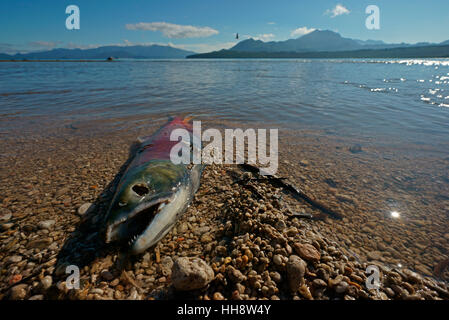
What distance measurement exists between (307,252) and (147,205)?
6.02 feet

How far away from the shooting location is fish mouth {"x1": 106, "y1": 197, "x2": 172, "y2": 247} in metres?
2.21

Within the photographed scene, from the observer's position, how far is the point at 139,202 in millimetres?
2326

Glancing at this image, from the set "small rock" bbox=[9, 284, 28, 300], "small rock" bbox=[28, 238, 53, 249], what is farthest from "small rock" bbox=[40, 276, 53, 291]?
"small rock" bbox=[28, 238, 53, 249]

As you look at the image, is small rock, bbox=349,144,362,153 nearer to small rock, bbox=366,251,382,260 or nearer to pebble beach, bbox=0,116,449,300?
pebble beach, bbox=0,116,449,300

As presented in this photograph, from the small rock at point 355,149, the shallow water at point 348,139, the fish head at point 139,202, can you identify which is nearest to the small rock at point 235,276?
the fish head at point 139,202

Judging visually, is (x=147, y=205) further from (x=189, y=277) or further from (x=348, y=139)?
(x=348, y=139)

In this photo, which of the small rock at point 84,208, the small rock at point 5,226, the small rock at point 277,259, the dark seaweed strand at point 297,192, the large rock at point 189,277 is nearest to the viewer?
the large rock at point 189,277

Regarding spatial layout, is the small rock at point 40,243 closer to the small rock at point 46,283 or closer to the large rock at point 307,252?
the small rock at point 46,283

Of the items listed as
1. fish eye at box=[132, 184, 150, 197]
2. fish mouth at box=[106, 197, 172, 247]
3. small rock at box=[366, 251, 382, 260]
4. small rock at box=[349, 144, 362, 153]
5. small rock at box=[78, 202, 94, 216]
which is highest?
small rock at box=[349, 144, 362, 153]

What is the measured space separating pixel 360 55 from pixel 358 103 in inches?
5770

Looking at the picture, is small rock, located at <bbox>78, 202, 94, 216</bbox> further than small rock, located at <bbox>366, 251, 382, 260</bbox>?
Yes

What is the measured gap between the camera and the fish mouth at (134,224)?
2.21 meters

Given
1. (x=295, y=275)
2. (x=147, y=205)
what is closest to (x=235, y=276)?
(x=295, y=275)

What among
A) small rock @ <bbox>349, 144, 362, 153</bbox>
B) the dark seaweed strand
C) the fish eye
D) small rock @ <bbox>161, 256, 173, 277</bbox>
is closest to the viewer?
small rock @ <bbox>161, 256, 173, 277</bbox>
